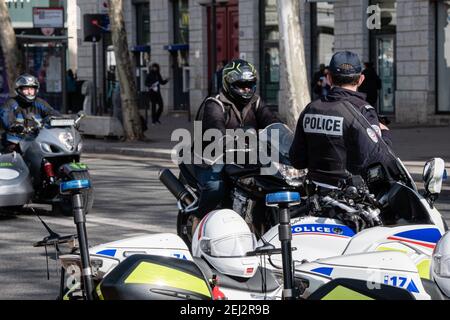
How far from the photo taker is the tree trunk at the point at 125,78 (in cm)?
2428

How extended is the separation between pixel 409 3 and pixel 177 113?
10315 mm

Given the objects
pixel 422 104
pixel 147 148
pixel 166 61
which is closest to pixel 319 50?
pixel 422 104

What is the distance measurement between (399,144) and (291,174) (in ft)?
48.4

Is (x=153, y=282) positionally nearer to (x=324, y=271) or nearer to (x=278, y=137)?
(x=324, y=271)

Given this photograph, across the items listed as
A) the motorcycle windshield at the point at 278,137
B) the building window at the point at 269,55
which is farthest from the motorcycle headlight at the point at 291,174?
the building window at the point at 269,55

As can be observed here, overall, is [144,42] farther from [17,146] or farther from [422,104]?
[17,146]

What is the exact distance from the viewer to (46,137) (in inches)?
499

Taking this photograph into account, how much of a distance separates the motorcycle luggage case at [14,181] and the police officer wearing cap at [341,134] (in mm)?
5917

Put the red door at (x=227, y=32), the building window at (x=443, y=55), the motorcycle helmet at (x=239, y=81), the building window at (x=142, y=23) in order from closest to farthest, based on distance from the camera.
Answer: the motorcycle helmet at (x=239, y=81), the building window at (x=443, y=55), the red door at (x=227, y=32), the building window at (x=142, y=23)

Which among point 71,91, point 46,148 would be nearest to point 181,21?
point 71,91

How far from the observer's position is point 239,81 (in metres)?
8.23

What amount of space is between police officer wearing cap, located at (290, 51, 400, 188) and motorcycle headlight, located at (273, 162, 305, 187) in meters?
0.28

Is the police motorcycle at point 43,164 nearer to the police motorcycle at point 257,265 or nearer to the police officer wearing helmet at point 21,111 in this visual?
the police officer wearing helmet at point 21,111

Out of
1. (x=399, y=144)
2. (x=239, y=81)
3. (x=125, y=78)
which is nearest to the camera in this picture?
(x=239, y=81)
